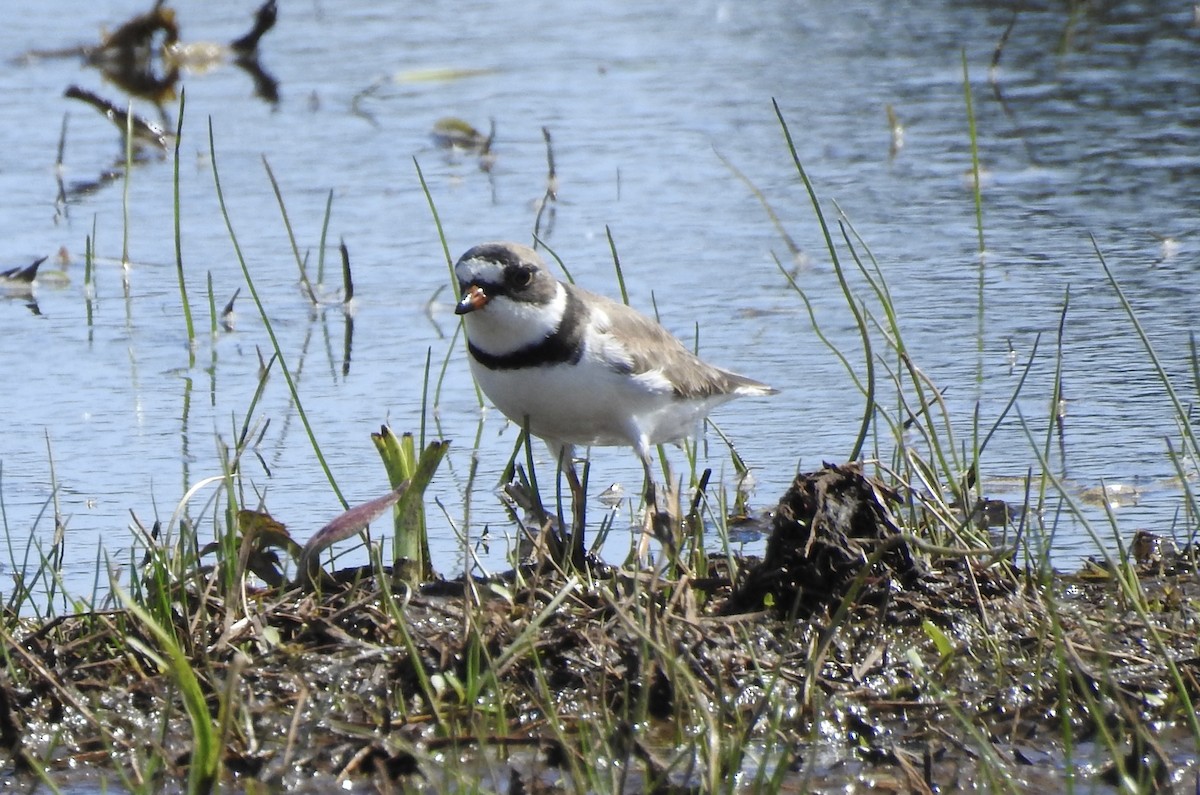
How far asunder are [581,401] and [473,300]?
0.37m

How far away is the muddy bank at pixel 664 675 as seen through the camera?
3590 millimetres

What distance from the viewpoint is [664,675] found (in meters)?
3.82

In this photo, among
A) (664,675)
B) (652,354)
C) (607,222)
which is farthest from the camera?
(607,222)

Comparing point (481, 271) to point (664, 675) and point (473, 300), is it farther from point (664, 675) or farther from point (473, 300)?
point (664, 675)

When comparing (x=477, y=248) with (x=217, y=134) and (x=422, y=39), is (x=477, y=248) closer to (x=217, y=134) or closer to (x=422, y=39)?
(x=217, y=134)

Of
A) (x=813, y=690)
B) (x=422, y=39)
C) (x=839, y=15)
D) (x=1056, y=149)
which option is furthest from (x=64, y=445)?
(x=839, y=15)

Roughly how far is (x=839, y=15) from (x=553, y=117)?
317 centimetres

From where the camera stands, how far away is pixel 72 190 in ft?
27.8

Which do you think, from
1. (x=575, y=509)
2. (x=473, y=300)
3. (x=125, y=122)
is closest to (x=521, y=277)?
(x=473, y=300)

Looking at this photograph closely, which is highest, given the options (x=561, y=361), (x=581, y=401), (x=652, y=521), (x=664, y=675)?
(x=561, y=361)

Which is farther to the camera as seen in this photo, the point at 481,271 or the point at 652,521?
the point at 481,271

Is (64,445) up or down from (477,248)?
down

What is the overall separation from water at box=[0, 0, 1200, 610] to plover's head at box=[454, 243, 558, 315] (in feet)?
1.46

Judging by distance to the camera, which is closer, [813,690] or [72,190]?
[813,690]
